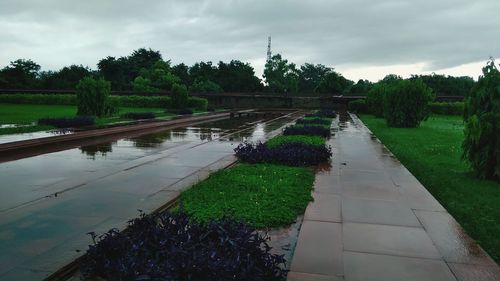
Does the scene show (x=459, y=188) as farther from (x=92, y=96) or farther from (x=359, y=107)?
(x=359, y=107)

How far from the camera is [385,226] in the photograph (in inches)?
149

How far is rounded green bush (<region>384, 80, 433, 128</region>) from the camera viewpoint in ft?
56.9

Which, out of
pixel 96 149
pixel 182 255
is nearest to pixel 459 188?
A: pixel 182 255

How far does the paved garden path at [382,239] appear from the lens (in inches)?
111

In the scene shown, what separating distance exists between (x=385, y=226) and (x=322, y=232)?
0.68m

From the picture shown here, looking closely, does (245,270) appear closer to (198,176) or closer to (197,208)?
(197,208)

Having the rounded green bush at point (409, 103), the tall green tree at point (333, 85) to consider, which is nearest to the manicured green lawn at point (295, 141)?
the rounded green bush at point (409, 103)

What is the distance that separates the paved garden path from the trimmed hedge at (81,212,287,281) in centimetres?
34

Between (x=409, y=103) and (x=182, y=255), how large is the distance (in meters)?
16.8

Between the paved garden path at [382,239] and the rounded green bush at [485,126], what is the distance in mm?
1759

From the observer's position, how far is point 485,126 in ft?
21.1

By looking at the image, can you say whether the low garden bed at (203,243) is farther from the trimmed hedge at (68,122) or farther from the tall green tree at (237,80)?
the tall green tree at (237,80)

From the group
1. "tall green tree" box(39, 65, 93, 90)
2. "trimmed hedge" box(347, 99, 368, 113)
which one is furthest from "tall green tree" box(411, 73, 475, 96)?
"tall green tree" box(39, 65, 93, 90)

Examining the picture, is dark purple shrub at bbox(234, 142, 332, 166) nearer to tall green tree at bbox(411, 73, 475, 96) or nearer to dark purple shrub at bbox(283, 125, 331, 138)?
dark purple shrub at bbox(283, 125, 331, 138)
